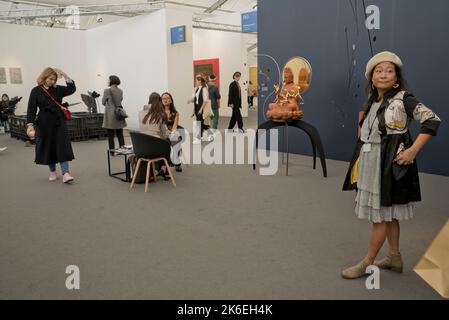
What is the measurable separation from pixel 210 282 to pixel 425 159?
12.3 ft

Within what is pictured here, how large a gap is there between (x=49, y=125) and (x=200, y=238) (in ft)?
9.85

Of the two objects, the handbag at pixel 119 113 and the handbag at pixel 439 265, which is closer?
the handbag at pixel 439 265

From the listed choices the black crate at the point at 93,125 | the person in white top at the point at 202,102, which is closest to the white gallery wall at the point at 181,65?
the person in white top at the point at 202,102

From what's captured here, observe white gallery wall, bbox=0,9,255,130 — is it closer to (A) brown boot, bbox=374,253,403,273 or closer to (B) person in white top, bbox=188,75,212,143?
(B) person in white top, bbox=188,75,212,143

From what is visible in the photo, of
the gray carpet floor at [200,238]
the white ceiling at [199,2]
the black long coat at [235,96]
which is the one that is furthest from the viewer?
the white ceiling at [199,2]

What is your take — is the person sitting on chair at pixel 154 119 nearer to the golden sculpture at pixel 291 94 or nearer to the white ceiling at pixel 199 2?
the golden sculpture at pixel 291 94

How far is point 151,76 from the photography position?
10.8 metres

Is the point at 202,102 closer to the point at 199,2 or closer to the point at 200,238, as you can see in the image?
the point at 200,238

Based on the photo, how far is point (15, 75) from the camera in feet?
42.1

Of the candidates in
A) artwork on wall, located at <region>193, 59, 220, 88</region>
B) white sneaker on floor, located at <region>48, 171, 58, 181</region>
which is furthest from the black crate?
artwork on wall, located at <region>193, 59, 220, 88</region>

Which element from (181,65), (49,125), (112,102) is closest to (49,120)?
(49,125)

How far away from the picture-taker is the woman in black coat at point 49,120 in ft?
17.1

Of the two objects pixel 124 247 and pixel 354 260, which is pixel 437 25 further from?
pixel 124 247

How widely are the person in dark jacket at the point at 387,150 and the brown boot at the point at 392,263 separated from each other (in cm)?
23
